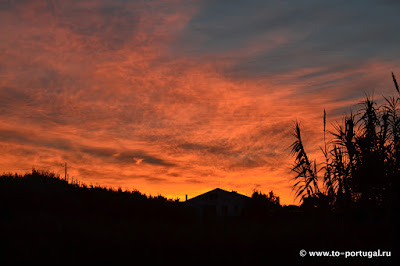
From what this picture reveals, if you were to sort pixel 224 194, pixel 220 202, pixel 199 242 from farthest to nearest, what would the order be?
pixel 224 194 < pixel 220 202 < pixel 199 242

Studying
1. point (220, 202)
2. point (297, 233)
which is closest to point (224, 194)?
point (220, 202)

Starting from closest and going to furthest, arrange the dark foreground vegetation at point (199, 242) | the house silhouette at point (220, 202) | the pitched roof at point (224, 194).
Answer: the dark foreground vegetation at point (199, 242), the house silhouette at point (220, 202), the pitched roof at point (224, 194)

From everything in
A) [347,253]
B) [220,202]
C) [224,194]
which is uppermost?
[224,194]

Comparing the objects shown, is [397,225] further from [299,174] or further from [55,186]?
[55,186]

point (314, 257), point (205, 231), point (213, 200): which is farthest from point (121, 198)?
point (213, 200)

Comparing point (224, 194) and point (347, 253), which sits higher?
point (224, 194)

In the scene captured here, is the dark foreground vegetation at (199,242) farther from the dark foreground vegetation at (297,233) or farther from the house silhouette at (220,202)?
the house silhouette at (220,202)

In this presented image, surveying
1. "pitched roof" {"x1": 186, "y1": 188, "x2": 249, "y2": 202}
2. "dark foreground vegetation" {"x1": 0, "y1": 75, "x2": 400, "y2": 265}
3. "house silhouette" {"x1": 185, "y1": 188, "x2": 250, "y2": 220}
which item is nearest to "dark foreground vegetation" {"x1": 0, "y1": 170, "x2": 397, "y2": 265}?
"dark foreground vegetation" {"x1": 0, "y1": 75, "x2": 400, "y2": 265}

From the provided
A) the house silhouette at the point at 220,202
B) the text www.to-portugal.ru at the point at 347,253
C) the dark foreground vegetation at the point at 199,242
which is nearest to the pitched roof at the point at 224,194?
the house silhouette at the point at 220,202

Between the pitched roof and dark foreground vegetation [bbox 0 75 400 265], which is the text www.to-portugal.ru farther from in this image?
the pitched roof

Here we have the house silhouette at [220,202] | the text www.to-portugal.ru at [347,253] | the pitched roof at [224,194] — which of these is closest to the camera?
the text www.to-portugal.ru at [347,253]

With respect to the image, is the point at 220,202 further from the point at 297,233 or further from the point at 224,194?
the point at 297,233

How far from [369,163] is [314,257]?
14.5ft

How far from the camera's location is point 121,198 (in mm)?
33906
